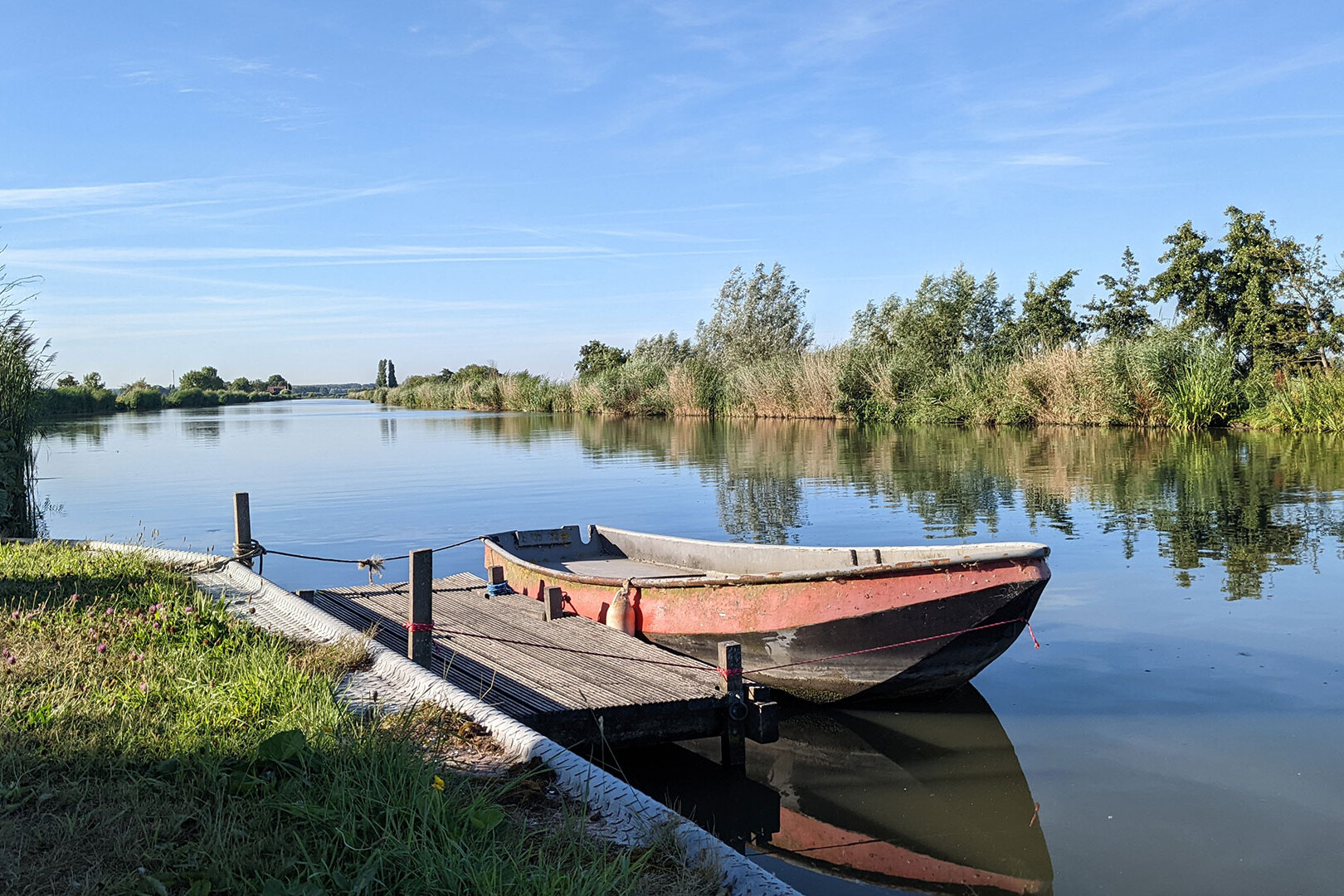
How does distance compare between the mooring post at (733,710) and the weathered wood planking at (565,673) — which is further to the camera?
the mooring post at (733,710)

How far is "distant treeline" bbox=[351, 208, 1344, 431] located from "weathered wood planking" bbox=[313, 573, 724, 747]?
28.8 meters

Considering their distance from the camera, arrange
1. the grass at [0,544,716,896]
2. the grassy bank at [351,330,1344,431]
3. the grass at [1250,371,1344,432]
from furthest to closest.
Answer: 1. the grassy bank at [351,330,1344,431]
2. the grass at [1250,371,1344,432]
3. the grass at [0,544,716,896]

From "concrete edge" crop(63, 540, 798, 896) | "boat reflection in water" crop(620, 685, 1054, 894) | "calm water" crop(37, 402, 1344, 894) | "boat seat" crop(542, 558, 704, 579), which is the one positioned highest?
"concrete edge" crop(63, 540, 798, 896)

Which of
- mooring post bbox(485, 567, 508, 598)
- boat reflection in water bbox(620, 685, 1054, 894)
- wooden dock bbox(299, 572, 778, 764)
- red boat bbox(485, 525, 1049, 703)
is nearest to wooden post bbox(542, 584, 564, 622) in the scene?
wooden dock bbox(299, 572, 778, 764)

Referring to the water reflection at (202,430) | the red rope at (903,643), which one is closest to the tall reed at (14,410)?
the red rope at (903,643)

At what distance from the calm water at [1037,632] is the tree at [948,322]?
54.6ft

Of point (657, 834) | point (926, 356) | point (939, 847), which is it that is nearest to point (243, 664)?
point (657, 834)

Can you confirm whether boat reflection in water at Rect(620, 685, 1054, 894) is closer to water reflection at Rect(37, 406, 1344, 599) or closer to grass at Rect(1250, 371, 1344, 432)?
water reflection at Rect(37, 406, 1344, 599)

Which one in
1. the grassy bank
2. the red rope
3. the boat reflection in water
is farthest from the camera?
the grassy bank

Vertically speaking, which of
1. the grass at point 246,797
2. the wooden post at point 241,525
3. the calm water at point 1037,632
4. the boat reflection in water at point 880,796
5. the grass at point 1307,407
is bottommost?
the boat reflection in water at point 880,796

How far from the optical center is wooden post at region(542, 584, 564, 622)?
28.8ft

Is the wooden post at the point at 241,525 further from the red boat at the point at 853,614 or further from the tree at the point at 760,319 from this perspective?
the tree at the point at 760,319

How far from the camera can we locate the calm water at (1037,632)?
5430 mm

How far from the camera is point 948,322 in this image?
4497 cm
